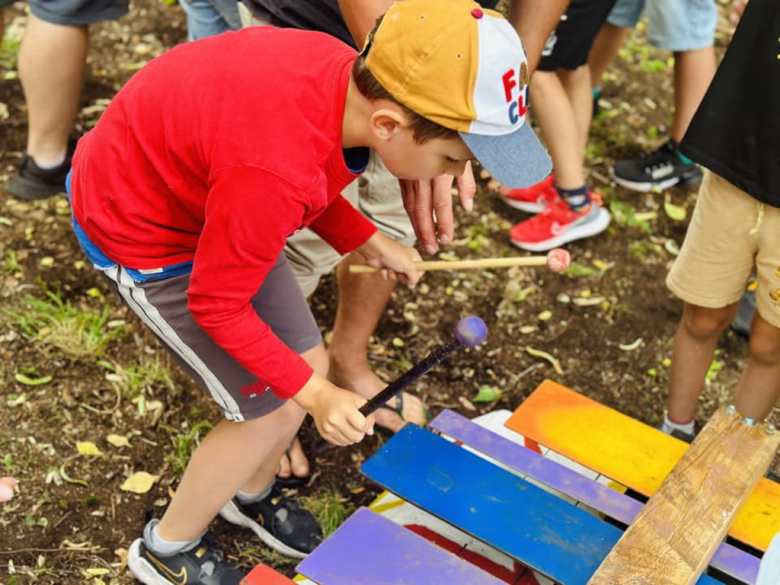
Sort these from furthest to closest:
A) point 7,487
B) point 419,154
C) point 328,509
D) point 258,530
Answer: point 328,509 → point 258,530 → point 7,487 → point 419,154

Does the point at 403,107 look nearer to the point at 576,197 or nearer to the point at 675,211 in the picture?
the point at 576,197

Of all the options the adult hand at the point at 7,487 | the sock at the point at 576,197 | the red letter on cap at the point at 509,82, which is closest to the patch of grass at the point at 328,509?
the adult hand at the point at 7,487

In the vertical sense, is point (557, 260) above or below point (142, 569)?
above

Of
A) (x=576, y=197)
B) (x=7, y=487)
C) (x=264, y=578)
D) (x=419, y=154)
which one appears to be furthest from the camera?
(x=576, y=197)

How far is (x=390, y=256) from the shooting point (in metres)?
2.14

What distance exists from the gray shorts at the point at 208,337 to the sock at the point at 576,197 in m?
1.78

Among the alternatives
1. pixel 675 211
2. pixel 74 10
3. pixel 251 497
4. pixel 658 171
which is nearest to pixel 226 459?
pixel 251 497

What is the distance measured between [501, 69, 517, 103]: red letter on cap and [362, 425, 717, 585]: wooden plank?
0.94m

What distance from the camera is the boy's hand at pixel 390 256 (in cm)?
214

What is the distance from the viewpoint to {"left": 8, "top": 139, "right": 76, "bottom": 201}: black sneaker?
3488 millimetres

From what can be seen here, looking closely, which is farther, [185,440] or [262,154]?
[185,440]

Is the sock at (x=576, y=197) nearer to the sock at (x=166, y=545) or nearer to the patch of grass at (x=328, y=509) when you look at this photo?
the patch of grass at (x=328, y=509)

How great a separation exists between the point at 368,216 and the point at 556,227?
4.22ft

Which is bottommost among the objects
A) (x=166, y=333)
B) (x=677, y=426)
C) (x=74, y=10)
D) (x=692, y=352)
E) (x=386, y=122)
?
(x=677, y=426)
